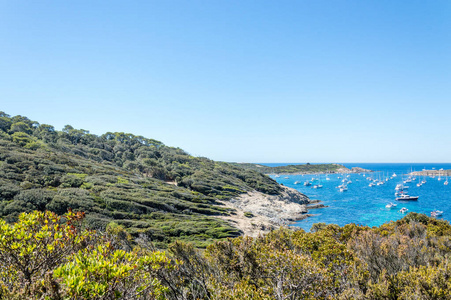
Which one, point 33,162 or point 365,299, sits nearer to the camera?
point 365,299

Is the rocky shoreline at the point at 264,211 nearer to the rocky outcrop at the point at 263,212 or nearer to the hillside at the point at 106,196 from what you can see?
the rocky outcrop at the point at 263,212

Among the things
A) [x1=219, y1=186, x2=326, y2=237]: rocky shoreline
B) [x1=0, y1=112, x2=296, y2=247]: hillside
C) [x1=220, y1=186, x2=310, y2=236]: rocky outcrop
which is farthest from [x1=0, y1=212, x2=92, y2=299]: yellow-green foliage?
[x1=220, y1=186, x2=310, y2=236]: rocky outcrop

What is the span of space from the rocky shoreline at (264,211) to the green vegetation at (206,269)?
27066 mm

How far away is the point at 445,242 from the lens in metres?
14.7

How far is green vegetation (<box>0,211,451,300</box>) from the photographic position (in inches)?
181

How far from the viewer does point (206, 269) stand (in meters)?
13.0

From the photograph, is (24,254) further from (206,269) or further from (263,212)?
(263,212)

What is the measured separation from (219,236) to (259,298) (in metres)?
27.7

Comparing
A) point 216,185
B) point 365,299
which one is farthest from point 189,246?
point 216,185

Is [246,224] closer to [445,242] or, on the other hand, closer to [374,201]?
[445,242]

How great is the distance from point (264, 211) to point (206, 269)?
4613 cm

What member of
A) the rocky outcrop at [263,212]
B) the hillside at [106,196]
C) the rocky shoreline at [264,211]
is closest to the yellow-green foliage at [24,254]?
the hillside at [106,196]

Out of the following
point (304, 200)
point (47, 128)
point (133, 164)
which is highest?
point (47, 128)

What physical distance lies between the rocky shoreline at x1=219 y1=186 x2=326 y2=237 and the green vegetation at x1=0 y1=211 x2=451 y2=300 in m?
27.1
